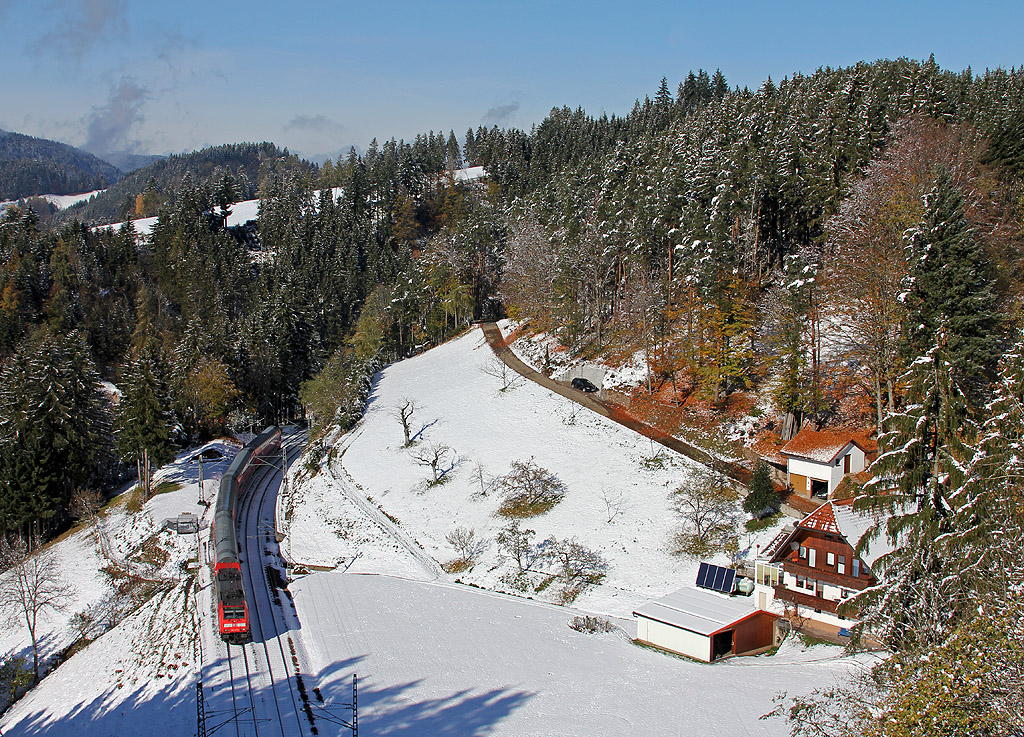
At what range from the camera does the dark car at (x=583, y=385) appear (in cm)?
5431

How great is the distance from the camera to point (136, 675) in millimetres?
29625

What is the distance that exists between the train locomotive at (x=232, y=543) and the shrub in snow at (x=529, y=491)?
14953 mm

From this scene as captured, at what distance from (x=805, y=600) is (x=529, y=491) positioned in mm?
17434

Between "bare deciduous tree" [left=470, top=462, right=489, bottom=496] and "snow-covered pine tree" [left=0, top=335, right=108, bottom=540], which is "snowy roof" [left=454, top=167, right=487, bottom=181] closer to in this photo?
"snow-covered pine tree" [left=0, top=335, right=108, bottom=540]

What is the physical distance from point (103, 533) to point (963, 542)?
48.5m

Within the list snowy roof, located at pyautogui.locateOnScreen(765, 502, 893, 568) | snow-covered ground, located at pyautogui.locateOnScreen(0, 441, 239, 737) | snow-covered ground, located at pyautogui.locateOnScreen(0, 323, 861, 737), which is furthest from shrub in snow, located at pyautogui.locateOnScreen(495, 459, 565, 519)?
snow-covered ground, located at pyautogui.locateOnScreen(0, 441, 239, 737)

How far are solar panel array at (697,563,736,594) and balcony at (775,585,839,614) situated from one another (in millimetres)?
2202

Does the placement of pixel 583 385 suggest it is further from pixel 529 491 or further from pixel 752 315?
pixel 752 315

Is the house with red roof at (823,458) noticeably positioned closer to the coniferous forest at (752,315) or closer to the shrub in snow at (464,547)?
the coniferous forest at (752,315)

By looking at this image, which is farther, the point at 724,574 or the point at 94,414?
the point at 94,414

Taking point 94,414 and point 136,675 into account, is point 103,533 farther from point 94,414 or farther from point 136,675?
point 136,675

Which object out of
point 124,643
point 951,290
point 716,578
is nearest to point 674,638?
point 716,578

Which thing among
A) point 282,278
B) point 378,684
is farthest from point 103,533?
point 282,278

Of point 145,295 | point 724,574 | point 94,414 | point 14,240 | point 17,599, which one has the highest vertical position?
point 14,240
